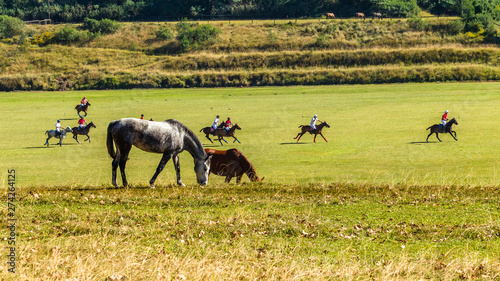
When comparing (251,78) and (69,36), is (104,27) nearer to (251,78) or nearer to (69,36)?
(69,36)

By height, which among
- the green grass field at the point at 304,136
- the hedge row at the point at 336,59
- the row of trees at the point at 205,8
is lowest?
the green grass field at the point at 304,136

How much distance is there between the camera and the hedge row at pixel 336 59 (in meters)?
86.1

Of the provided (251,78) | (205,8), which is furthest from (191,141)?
(205,8)

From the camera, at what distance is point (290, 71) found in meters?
83.7

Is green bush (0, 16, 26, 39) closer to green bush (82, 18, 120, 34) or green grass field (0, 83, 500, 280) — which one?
green bush (82, 18, 120, 34)

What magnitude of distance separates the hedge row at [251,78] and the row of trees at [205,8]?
58673 mm

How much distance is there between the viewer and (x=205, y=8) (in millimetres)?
146000

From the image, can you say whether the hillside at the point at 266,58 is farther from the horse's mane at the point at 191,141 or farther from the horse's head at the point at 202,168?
the horse's mane at the point at 191,141

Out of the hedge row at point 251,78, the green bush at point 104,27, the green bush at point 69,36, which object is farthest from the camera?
the green bush at point 104,27

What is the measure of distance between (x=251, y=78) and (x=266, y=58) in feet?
34.6

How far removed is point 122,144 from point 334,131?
70.1 feet

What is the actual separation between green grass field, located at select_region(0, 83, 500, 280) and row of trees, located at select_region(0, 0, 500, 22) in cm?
11006

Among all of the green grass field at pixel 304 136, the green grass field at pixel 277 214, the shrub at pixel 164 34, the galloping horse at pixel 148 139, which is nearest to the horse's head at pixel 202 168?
the galloping horse at pixel 148 139

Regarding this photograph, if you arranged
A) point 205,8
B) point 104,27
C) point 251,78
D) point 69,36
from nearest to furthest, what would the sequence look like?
point 251,78, point 69,36, point 104,27, point 205,8
